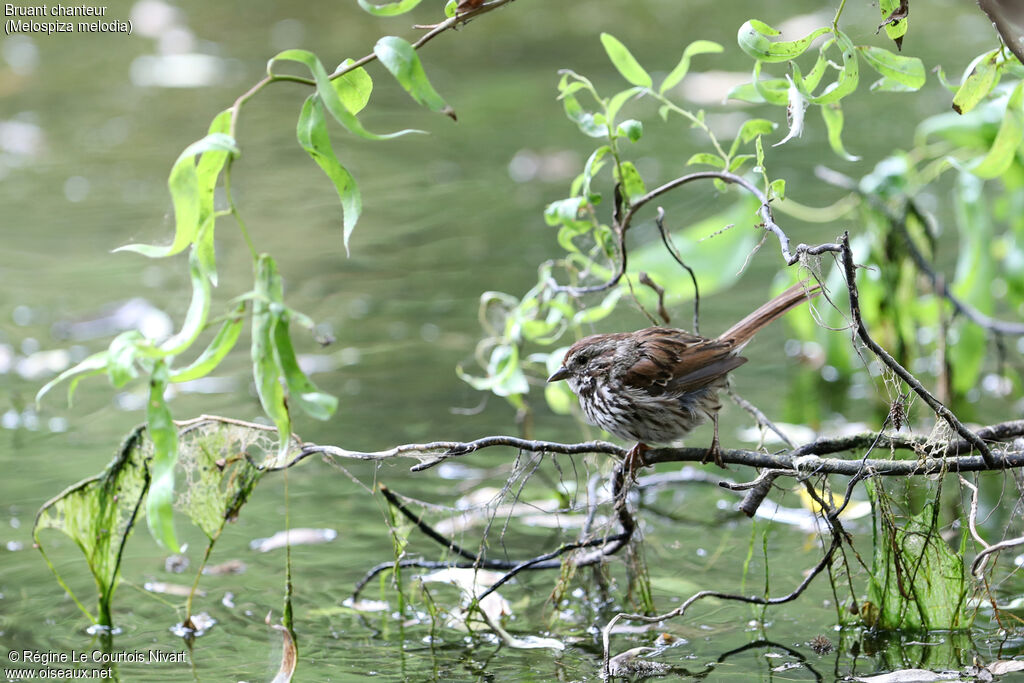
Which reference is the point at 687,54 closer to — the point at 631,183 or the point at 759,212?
the point at 631,183

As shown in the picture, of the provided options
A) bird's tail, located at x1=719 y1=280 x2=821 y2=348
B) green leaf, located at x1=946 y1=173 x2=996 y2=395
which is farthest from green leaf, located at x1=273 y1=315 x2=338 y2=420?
green leaf, located at x1=946 y1=173 x2=996 y2=395

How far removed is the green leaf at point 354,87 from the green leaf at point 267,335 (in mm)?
594

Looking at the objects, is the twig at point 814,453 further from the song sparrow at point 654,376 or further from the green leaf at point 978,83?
the green leaf at point 978,83

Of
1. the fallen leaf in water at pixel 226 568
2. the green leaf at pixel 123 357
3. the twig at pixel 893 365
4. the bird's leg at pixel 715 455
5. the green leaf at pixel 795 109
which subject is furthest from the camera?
the fallen leaf in water at pixel 226 568

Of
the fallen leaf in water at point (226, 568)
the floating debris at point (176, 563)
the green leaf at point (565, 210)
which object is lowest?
the fallen leaf in water at point (226, 568)

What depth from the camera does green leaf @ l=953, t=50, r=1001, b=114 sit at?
320 cm

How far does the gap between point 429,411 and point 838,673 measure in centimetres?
298

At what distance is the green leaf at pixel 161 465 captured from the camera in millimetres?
2646

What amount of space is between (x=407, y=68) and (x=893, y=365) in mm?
1438

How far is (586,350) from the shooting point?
3.87 m

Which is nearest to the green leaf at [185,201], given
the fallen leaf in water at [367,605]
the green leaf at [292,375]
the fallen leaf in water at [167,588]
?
the green leaf at [292,375]

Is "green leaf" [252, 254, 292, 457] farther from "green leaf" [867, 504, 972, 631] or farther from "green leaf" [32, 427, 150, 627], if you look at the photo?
"green leaf" [867, 504, 972, 631]

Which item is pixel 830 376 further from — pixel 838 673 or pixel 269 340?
pixel 269 340

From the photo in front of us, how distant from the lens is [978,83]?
320cm
